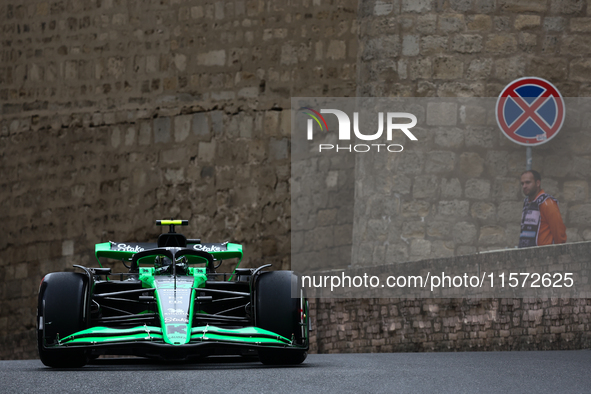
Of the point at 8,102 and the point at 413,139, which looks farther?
the point at 8,102

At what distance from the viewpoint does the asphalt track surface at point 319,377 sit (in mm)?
6539

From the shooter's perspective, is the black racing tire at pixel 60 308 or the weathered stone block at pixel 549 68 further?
the weathered stone block at pixel 549 68

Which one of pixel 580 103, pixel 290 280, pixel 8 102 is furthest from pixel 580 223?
pixel 8 102

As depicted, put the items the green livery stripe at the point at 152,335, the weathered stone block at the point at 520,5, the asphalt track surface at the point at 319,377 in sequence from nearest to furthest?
1. the asphalt track surface at the point at 319,377
2. the green livery stripe at the point at 152,335
3. the weathered stone block at the point at 520,5

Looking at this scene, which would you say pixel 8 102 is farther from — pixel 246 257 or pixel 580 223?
pixel 580 223

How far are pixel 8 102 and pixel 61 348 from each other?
10372 mm

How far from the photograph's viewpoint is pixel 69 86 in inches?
655

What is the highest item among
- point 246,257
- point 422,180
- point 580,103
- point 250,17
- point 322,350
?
point 250,17

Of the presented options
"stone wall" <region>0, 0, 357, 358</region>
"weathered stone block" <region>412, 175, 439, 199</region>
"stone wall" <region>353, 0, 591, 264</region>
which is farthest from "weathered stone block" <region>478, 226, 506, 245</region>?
"stone wall" <region>0, 0, 357, 358</region>

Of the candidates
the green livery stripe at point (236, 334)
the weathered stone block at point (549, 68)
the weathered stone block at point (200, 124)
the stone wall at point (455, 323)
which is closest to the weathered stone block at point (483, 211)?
the stone wall at point (455, 323)

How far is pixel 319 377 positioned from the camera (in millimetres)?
7387

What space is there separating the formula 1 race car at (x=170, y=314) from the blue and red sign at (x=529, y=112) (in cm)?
522

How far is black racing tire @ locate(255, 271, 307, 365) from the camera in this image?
329 inches

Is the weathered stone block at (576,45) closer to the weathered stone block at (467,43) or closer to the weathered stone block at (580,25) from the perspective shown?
the weathered stone block at (580,25)
